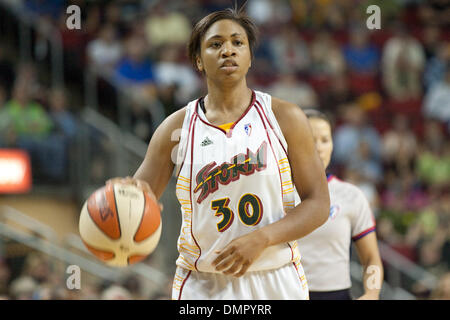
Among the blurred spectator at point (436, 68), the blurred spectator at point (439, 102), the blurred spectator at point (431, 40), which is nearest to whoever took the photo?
the blurred spectator at point (439, 102)

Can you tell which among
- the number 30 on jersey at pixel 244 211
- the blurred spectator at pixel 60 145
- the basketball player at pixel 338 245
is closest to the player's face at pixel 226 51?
the number 30 on jersey at pixel 244 211

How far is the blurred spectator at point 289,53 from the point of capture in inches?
459

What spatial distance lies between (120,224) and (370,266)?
72.8 inches

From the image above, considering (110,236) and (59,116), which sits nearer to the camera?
(110,236)

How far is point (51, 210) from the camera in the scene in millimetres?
8727

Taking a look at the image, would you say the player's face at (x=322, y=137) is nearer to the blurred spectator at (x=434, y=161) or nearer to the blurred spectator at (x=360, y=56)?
the blurred spectator at (x=434, y=161)

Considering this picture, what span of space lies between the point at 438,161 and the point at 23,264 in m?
6.26

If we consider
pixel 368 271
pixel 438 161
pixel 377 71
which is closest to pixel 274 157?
pixel 368 271

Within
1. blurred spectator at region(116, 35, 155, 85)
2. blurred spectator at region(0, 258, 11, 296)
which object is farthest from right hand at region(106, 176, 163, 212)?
blurred spectator at region(116, 35, 155, 85)

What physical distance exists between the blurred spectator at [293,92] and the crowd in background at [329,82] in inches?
0.7

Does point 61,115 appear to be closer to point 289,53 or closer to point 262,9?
point 289,53

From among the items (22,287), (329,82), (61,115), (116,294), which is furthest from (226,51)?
(329,82)

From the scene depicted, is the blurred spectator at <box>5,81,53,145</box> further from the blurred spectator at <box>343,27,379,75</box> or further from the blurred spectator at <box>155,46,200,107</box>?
the blurred spectator at <box>343,27,379,75</box>
